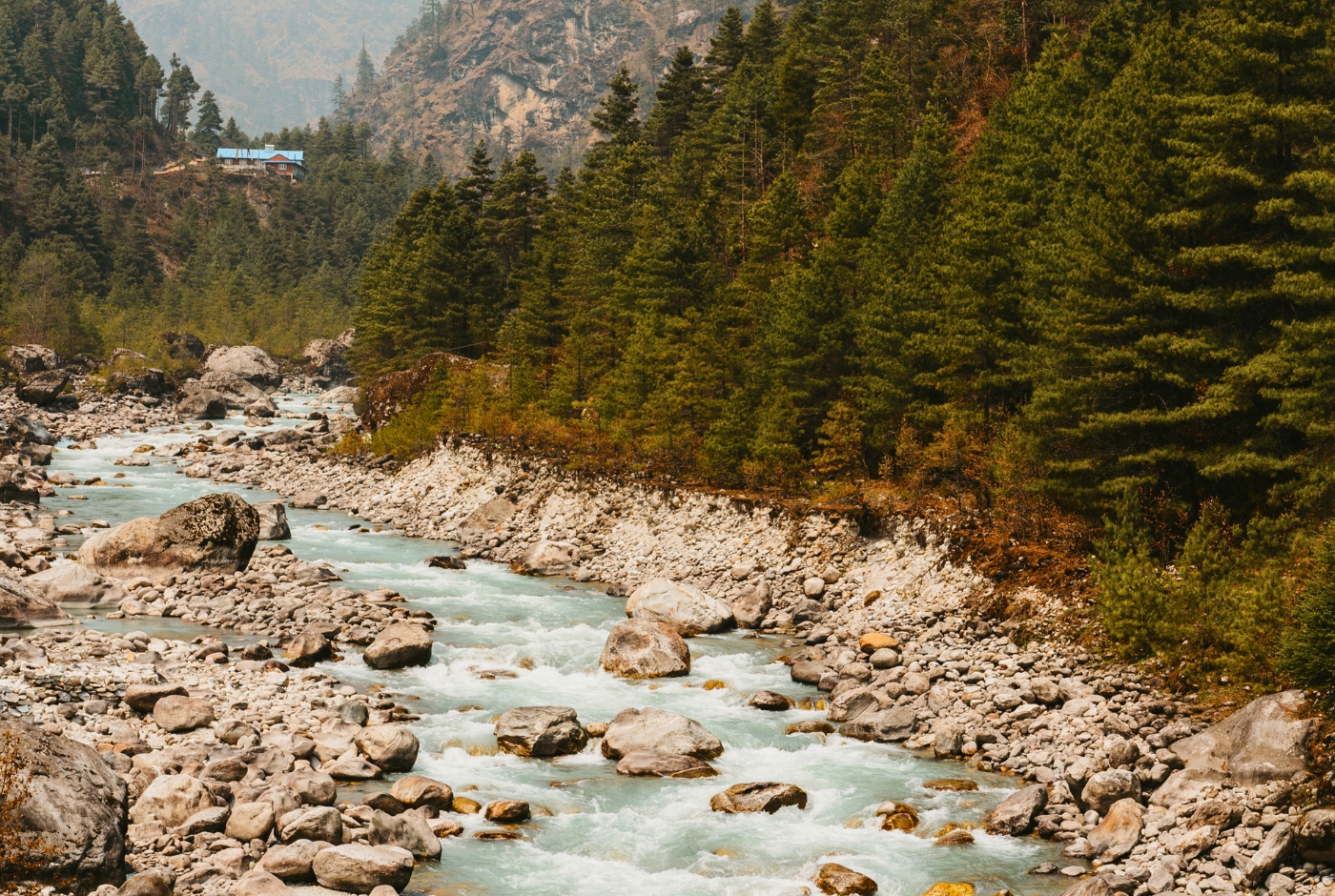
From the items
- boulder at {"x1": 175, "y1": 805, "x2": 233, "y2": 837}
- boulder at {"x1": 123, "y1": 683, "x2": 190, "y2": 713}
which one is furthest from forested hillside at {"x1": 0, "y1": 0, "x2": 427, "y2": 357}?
boulder at {"x1": 175, "y1": 805, "x2": 233, "y2": 837}

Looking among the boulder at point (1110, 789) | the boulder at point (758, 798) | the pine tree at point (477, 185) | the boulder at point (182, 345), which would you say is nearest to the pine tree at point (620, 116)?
the pine tree at point (477, 185)

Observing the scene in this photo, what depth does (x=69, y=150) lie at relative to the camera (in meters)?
163

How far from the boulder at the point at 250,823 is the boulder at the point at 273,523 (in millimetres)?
28516

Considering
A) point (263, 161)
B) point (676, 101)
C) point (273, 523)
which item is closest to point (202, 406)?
point (676, 101)

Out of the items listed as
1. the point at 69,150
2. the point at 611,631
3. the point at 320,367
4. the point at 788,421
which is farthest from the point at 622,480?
the point at 69,150

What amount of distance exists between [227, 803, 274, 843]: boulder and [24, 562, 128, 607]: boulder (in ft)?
58.8

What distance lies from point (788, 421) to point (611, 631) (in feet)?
48.8

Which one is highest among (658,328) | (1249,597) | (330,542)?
(658,328)

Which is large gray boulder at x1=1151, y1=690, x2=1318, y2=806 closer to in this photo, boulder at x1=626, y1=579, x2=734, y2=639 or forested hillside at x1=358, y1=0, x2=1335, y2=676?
forested hillside at x1=358, y1=0, x2=1335, y2=676

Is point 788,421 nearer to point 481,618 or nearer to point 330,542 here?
point 481,618

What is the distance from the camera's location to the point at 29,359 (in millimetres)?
90188

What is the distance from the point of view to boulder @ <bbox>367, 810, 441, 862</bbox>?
16391 mm

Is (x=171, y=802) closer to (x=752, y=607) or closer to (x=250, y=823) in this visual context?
(x=250, y=823)

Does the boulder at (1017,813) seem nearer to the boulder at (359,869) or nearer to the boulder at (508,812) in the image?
the boulder at (508,812)
